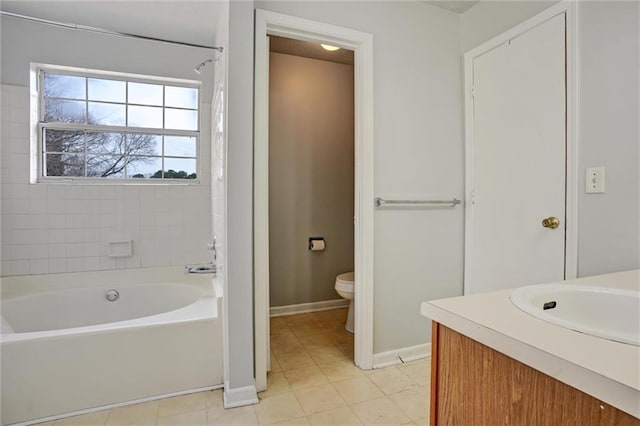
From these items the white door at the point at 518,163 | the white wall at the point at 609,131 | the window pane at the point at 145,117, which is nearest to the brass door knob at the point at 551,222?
the white door at the point at 518,163

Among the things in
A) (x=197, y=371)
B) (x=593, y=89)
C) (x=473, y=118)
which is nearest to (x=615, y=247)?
(x=593, y=89)

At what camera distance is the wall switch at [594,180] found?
1.50m

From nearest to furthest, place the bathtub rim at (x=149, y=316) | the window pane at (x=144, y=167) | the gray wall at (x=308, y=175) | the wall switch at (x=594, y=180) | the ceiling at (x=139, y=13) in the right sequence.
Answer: the wall switch at (x=594, y=180), the bathtub rim at (x=149, y=316), the ceiling at (x=139, y=13), the window pane at (x=144, y=167), the gray wall at (x=308, y=175)

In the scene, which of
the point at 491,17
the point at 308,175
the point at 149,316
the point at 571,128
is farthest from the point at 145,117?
the point at 571,128

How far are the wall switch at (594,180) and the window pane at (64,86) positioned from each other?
3388 mm

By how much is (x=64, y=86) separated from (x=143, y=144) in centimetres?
68

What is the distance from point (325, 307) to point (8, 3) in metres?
3.34

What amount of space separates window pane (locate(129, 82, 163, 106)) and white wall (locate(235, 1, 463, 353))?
5.48 feet

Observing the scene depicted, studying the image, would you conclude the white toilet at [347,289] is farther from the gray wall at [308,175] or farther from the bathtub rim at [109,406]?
the bathtub rim at [109,406]

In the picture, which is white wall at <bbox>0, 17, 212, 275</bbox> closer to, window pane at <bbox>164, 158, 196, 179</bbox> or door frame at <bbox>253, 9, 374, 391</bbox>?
window pane at <bbox>164, 158, 196, 179</bbox>

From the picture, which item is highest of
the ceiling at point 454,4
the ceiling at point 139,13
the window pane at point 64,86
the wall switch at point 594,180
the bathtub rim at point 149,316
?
the ceiling at point 139,13

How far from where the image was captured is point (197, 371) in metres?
1.83

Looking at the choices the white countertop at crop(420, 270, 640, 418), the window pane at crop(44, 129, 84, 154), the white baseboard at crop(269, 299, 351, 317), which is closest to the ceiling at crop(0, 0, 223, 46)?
the window pane at crop(44, 129, 84, 154)

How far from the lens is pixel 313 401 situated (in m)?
1.72
